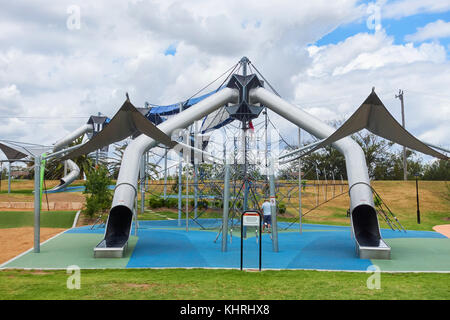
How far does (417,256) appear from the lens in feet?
41.5

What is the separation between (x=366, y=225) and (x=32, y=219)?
17.6 meters

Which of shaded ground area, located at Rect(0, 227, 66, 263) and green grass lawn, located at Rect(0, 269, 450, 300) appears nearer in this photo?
green grass lawn, located at Rect(0, 269, 450, 300)

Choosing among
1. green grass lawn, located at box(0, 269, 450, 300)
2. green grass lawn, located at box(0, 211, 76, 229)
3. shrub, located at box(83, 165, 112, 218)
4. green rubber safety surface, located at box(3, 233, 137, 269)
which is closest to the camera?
green grass lawn, located at box(0, 269, 450, 300)

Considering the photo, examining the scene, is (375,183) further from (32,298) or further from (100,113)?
(32,298)

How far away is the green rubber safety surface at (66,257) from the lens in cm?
1067

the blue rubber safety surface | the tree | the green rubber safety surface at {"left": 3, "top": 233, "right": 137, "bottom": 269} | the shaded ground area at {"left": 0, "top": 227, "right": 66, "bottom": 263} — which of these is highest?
Result: the tree

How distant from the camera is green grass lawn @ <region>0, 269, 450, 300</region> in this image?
22.2 feet

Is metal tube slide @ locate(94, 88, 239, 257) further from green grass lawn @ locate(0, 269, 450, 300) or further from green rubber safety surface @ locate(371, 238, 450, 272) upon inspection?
green rubber safety surface @ locate(371, 238, 450, 272)

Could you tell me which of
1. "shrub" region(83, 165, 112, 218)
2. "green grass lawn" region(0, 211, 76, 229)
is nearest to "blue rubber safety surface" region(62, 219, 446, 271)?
"green grass lawn" region(0, 211, 76, 229)

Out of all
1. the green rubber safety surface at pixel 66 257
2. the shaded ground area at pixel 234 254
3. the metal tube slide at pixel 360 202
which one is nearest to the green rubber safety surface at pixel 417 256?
the shaded ground area at pixel 234 254

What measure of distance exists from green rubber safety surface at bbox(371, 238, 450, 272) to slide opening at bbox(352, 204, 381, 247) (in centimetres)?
76

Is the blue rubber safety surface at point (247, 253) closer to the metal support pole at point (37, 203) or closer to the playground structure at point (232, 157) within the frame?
the playground structure at point (232, 157)

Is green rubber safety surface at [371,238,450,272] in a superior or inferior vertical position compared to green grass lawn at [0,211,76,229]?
inferior

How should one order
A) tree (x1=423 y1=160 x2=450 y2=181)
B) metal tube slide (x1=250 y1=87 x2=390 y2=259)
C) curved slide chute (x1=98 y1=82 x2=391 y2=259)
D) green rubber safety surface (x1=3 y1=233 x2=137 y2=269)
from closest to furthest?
green rubber safety surface (x1=3 y1=233 x2=137 y2=269), metal tube slide (x1=250 y1=87 x2=390 y2=259), curved slide chute (x1=98 y1=82 x2=391 y2=259), tree (x1=423 y1=160 x2=450 y2=181)
